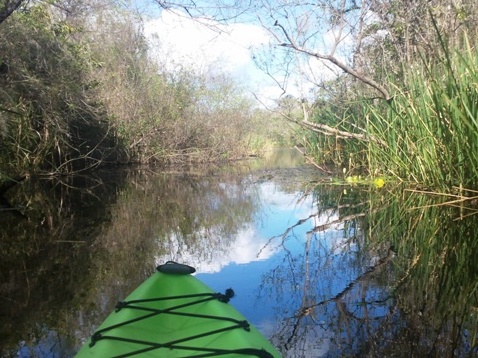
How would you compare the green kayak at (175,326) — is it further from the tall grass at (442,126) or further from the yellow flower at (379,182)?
the yellow flower at (379,182)

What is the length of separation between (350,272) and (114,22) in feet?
35.4

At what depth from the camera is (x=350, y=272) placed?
2.83 m

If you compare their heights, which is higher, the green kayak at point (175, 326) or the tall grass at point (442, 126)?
the tall grass at point (442, 126)

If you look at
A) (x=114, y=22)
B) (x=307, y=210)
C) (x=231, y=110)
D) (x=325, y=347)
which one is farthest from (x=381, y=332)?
(x=231, y=110)

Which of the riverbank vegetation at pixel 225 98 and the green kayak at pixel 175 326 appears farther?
the riverbank vegetation at pixel 225 98

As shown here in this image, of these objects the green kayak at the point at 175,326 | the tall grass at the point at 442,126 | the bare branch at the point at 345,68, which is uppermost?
the bare branch at the point at 345,68

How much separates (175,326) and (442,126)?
301cm

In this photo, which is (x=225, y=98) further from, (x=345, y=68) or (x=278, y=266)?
(x=278, y=266)

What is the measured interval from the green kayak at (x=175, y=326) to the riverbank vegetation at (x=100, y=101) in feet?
8.24

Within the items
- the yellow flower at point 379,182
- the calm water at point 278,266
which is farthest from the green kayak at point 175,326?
the yellow flower at point 379,182

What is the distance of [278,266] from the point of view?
10.1 ft

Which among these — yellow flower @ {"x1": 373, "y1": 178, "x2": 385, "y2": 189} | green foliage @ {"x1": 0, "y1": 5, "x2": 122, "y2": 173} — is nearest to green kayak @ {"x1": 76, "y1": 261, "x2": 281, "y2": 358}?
yellow flower @ {"x1": 373, "y1": 178, "x2": 385, "y2": 189}

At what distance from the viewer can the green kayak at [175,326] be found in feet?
4.47

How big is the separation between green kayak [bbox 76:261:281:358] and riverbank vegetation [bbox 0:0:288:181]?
8.24 feet
